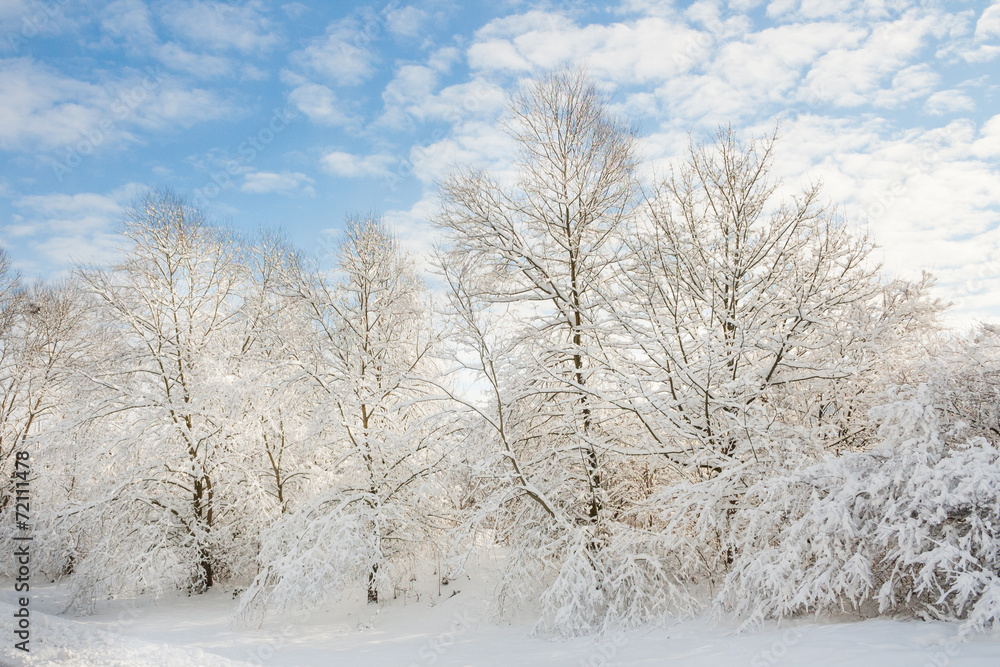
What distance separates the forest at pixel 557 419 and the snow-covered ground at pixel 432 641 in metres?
0.38

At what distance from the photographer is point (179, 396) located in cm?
1276

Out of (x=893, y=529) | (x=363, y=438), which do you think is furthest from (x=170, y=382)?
(x=893, y=529)

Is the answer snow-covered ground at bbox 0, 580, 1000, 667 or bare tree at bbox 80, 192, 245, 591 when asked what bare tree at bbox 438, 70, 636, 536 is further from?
bare tree at bbox 80, 192, 245, 591

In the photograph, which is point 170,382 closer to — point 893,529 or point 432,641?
point 432,641

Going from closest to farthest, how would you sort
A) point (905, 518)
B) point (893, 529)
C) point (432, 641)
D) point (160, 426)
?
point (893, 529)
point (905, 518)
point (432, 641)
point (160, 426)

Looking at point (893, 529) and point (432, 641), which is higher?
point (893, 529)

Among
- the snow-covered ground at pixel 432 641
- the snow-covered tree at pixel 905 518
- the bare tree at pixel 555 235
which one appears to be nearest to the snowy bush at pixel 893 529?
the snow-covered tree at pixel 905 518

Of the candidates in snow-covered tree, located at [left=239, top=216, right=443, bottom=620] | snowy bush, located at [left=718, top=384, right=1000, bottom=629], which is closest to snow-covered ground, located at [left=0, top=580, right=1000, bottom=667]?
snowy bush, located at [left=718, top=384, right=1000, bottom=629]

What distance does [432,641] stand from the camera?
8633mm

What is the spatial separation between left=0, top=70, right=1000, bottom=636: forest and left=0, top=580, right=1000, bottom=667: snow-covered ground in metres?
0.38

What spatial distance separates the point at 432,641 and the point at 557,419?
13.6 feet

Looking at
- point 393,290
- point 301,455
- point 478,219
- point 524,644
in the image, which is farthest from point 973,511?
point 301,455

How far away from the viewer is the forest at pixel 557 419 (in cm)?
596

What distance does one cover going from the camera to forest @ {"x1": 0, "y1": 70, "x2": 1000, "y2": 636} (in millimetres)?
5965
